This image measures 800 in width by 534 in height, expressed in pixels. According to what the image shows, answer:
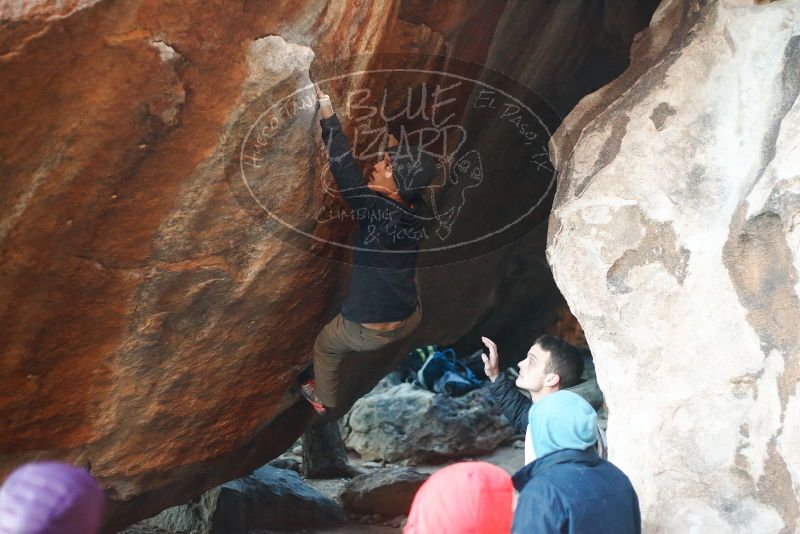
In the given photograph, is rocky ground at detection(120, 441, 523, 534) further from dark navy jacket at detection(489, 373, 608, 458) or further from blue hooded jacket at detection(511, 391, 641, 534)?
blue hooded jacket at detection(511, 391, 641, 534)

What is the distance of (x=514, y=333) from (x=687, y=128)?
25.0ft

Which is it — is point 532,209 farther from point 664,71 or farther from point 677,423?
point 677,423

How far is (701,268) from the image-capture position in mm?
2781

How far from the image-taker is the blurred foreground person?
1574 millimetres

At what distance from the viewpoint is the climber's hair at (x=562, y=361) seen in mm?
2752

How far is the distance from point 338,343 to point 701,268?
1.66 m

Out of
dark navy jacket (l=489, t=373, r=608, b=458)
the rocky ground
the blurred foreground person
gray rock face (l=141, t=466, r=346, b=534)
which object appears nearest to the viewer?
the blurred foreground person

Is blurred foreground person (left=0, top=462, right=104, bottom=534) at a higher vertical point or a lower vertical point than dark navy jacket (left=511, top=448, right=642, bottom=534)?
lower

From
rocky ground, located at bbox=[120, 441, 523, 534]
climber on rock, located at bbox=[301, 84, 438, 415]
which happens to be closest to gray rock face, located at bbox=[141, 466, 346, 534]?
rocky ground, located at bbox=[120, 441, 523, 534]

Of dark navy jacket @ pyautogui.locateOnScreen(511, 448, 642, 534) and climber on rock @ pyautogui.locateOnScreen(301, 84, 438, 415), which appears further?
climber on rock @ pyautogui.locateOnScreen(301, 84, 438, 415)

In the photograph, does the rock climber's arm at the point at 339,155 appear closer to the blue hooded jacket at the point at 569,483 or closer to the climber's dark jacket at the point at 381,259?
the climber's dark jacket at the point at 381,259

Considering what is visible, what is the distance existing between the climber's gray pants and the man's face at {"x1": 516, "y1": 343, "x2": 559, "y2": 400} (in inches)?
34.6

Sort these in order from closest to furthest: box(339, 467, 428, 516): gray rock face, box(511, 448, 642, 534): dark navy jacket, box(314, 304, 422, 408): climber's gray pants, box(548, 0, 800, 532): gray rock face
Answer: box(511, 448, 642, 534): dark navy jacket
box(548, 0, 800, 532): gray rock face
box(314, 304, 422, 408): climber's gray pants
box(339, 467, 428, 516): gray rock face

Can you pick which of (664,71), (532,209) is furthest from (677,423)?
(532,209)
